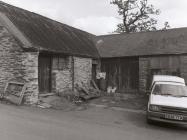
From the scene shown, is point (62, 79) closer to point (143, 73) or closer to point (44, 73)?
point (44, 73)

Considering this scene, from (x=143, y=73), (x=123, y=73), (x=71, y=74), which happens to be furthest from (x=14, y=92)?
(x=143, y=73)

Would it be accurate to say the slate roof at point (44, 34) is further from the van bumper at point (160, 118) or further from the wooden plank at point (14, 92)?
the van bumper at point (160, 118)

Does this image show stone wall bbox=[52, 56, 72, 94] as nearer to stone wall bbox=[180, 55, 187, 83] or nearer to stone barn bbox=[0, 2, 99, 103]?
stone barn bbox=[0, 2, 99, 103]

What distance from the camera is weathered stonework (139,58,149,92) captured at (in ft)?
66.4

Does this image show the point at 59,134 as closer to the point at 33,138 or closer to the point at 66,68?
the point at 33,138

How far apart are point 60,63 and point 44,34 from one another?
86.7 inches

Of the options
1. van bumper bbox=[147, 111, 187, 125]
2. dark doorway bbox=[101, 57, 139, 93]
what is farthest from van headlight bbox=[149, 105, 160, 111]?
dark doorway bbox=[101, 57, 139, 93]

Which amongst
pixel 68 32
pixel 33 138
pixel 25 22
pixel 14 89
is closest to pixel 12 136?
pixel 33 138

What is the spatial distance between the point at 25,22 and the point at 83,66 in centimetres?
568

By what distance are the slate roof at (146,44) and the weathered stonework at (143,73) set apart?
2.02ft

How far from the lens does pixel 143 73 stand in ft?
66.7

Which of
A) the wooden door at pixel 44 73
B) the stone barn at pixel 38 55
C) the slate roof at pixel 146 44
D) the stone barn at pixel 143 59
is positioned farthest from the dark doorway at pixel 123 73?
the wooden door at pixel 44 73

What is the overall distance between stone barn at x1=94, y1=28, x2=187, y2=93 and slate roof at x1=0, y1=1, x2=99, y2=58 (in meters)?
1.87

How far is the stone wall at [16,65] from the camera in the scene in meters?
14.1
